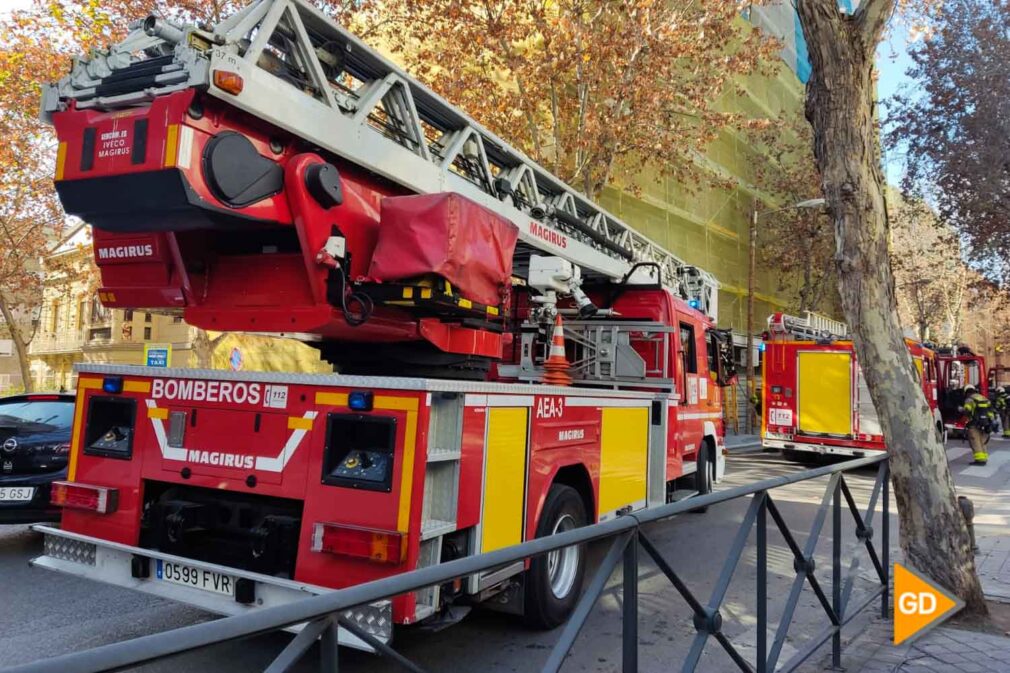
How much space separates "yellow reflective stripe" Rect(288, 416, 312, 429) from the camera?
365cm

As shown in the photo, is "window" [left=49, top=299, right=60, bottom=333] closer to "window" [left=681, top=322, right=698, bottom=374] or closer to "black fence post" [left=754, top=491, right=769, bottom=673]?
"window" [left=681, top=322, right=698, bottom=374]

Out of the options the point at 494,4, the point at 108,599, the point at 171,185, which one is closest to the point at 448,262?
the point at 171,185

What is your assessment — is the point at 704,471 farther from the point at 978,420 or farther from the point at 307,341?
the point at 978,420

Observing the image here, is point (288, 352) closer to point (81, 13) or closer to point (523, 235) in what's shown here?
point (81, 13)

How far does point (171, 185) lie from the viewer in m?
3.59

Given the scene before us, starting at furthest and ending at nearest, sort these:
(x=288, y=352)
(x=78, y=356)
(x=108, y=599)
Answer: (x=78, y=356), (x=288, y=352), (x=108, y=599)

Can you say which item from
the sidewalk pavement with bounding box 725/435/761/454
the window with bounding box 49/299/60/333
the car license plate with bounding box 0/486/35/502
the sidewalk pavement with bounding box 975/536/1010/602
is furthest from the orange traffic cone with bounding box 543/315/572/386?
the window with bounding box 49/299/60/333

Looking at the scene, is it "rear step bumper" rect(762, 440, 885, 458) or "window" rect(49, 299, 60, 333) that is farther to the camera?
"window" rect(49, 299, 60, 333)

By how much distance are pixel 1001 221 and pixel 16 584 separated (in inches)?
894

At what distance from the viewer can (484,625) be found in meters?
4.75

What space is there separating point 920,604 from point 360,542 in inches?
158

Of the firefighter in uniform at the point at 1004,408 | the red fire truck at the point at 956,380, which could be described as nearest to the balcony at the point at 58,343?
the red fire truck at the point at 956,380

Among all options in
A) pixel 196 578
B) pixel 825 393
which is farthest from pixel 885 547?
pixel 825 393

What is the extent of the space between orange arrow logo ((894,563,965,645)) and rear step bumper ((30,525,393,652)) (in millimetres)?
3943
